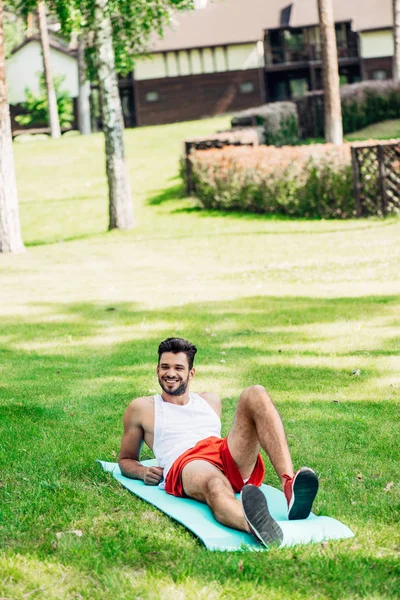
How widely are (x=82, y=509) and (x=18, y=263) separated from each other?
12619 mm

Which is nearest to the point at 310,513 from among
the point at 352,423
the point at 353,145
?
the point at 352,423

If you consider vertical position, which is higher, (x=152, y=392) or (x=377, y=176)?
(x=377, y=176)

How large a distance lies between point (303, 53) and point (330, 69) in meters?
30.5

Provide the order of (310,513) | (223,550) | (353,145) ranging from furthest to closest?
1. (353,145)
2. (310,513)
3. (223,550)

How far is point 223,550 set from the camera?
4711mm

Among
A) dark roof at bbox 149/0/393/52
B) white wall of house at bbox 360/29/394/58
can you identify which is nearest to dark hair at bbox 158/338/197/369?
dark roof at bbox 149/0/393/52

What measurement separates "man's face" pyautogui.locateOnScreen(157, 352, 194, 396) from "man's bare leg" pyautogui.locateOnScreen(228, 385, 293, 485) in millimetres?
478

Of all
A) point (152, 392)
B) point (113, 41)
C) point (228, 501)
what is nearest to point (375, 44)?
point (113, 41)

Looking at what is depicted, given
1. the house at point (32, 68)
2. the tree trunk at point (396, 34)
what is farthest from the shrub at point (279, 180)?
the house at point (32, 68)

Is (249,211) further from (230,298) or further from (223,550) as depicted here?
(223,550)

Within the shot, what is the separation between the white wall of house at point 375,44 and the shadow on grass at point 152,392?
44.6 m

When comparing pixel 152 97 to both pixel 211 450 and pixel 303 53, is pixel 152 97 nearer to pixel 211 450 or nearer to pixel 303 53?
pixel 303 53

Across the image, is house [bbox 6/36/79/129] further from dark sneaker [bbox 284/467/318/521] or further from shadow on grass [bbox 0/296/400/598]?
dark sneaker [bbox 284/467/318/521]

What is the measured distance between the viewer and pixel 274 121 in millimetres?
31750
